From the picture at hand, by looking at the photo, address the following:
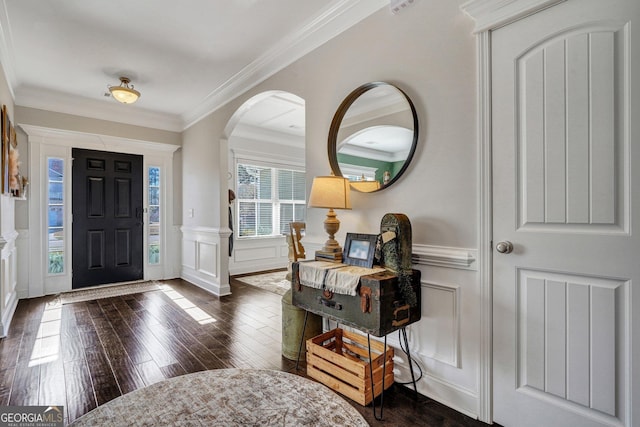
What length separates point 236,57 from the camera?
10.1ft

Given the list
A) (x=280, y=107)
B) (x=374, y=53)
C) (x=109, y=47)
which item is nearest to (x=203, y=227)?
(x=280, y=107)

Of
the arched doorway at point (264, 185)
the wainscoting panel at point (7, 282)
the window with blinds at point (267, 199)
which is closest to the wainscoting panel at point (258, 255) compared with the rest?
the arched doorway at point (264, 185)

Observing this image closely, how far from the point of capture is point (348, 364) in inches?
71.3

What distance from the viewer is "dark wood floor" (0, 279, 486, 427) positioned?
1814 millimetres

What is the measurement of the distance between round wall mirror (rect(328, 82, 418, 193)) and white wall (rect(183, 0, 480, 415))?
59 millimetres

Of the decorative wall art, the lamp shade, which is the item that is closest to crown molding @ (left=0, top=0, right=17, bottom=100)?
the decorative wall art

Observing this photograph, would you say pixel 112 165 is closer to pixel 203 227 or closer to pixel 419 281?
pixel 203 227

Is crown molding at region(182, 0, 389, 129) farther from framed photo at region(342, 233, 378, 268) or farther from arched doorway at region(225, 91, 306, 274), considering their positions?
framed photo at region(342, 233, 378, 268)

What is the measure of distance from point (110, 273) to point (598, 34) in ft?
18.2

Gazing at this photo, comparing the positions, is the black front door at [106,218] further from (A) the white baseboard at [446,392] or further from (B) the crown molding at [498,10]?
(B) the crown molding at [498,10]

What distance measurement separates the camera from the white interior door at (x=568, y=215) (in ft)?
4.07

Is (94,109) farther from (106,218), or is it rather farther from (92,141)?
(106,218)

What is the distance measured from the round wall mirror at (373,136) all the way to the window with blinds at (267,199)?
322 cm

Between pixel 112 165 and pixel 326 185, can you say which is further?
A: pixel 112 165
